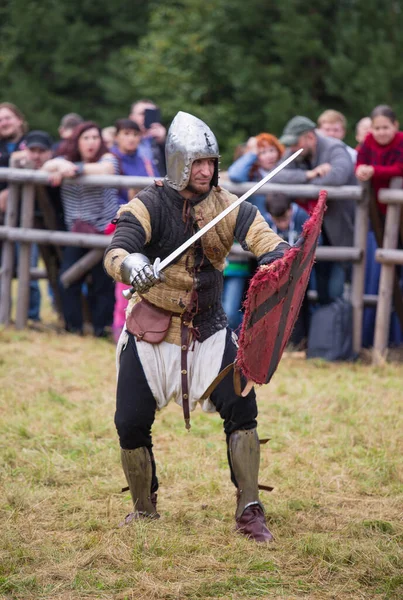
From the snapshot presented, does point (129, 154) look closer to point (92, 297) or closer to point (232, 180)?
point (232, 180)

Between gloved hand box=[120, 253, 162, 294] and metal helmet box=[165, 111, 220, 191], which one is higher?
metal helmet box=[165, 111, 220, 191]

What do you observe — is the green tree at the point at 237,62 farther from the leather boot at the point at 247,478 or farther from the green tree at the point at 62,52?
the leather boot at the point at 247,478

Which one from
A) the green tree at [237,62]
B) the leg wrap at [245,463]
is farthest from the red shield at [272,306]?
the green tree at [237,62]

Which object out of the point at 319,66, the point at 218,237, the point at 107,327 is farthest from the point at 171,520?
the point at 319,66

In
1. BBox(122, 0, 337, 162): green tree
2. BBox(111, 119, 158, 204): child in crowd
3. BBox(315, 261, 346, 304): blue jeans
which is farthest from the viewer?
BBox(122, 0, 337, 162): green tree

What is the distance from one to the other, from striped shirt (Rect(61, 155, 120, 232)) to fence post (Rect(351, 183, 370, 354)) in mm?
2028

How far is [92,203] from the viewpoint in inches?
348

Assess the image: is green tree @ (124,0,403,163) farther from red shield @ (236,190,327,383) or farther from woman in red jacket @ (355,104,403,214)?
red shield @ (236,190,327,383)

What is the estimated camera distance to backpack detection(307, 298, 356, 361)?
794 cm

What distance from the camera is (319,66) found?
21.3 m

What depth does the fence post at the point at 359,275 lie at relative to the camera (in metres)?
7.98

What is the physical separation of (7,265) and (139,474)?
17.3ft

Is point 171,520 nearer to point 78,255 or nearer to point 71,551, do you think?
point 71,551

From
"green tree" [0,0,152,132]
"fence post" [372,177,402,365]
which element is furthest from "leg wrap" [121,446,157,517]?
"green tree" [0,0,152,132]
